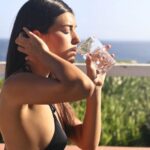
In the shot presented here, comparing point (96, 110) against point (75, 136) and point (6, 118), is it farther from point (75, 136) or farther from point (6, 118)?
point (6, 118)

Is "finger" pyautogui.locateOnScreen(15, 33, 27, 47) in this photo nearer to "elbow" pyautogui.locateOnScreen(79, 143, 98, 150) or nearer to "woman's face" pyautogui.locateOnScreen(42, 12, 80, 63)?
"woman's face" pyautogui.locateOnScreen(42, 12, 80, 63)

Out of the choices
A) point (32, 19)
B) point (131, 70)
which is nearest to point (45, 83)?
point (32, 19)

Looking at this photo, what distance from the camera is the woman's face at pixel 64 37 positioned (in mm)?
2094

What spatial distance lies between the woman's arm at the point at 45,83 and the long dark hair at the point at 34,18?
9 centimetres

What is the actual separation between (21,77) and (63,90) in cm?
19

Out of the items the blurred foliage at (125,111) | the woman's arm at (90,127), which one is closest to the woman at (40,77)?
the woman's arm at (90,127)

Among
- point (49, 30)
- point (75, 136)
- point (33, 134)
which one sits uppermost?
point (49, 30)

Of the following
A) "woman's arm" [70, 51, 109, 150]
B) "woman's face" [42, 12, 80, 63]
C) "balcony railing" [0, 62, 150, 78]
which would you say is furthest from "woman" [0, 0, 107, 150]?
"balcony railing" [0, 62, 150, 78]

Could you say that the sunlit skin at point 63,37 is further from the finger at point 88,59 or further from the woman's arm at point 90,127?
the woman's arm at point 90,127

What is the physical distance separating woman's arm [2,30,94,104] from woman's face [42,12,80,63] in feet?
0.26

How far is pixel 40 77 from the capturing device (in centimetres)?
200

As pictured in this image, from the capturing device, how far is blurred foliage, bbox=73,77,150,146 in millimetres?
5648

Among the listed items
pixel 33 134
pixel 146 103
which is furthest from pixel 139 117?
pixel 33 134

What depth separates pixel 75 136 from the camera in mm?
2547
